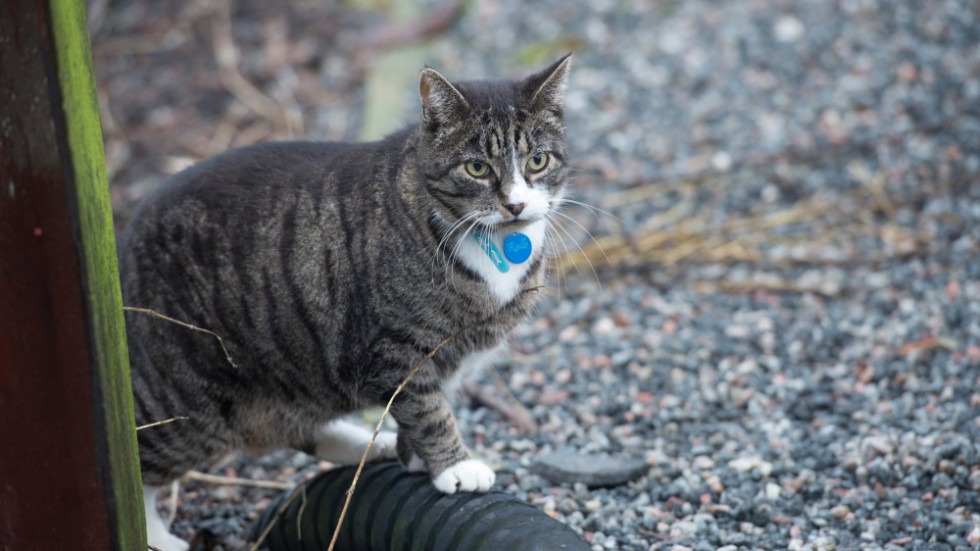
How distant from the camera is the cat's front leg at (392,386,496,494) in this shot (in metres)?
2.80

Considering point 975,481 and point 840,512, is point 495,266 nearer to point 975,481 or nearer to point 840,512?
point 840,512

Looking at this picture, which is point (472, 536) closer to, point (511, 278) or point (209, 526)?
point (511, 278)

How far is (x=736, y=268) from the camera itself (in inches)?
180

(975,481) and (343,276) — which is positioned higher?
(343,276)

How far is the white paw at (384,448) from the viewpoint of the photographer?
3.16 meters

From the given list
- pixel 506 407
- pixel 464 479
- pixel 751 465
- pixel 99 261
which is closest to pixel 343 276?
pixel 464 479

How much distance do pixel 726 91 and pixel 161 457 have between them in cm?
373

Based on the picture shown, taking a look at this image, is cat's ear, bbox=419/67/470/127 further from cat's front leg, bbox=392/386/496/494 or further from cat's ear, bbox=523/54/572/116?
cat's front leg, bbox=392/386/496/494

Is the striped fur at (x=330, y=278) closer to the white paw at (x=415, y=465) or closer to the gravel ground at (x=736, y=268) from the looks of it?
the white paw at (x=415, y=465)

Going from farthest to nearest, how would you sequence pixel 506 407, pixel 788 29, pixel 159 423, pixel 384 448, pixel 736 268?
1. pixel 788 29
2. pixel 736 268
3. pixel 506 407
4. pixel 384 448
5. pixel 159 423

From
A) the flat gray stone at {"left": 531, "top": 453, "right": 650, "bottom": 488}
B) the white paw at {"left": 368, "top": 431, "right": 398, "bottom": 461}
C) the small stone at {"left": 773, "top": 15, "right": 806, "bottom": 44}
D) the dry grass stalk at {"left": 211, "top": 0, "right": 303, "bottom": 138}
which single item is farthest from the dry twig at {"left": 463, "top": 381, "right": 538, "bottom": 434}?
the small stone at {"left": 773, "top": 15, "right": 806, "bottom": 44}

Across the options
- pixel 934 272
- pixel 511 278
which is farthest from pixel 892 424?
pixel 511 278

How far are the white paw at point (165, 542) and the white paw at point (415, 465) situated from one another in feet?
2.20

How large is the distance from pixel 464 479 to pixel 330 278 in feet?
2.08
